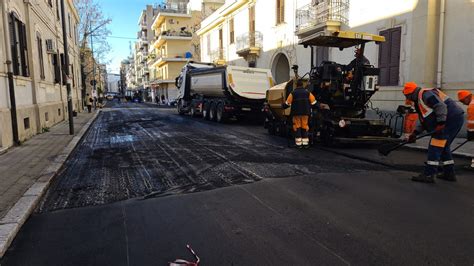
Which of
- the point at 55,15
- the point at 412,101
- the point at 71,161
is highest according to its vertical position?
the point at 55,15

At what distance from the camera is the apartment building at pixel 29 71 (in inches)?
374

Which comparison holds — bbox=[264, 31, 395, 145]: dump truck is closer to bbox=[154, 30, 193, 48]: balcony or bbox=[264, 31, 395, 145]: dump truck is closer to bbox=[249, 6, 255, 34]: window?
bbox=[249, 6, 255, 34]: window

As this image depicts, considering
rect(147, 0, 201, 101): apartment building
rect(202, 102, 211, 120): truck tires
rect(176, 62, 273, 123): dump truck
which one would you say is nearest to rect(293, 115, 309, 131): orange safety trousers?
rect(176, 62, 273, 123): dump truck

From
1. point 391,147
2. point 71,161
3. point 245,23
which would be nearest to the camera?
point 391,147

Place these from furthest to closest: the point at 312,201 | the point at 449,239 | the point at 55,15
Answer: the point at 55,15, the point at 312,201, the point at 449,239

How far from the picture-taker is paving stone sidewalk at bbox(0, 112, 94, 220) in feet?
17.1

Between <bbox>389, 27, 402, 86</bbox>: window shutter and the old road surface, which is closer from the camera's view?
the old road surface

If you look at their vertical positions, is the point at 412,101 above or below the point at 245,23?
below

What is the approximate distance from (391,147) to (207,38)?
99.6 feet

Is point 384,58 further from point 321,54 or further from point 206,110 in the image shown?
point 206,110

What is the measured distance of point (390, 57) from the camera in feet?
44.4

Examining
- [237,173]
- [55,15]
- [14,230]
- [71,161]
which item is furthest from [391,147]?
[55,15]

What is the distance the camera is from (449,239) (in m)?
3.56

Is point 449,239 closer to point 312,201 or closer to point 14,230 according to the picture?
point 312,201
